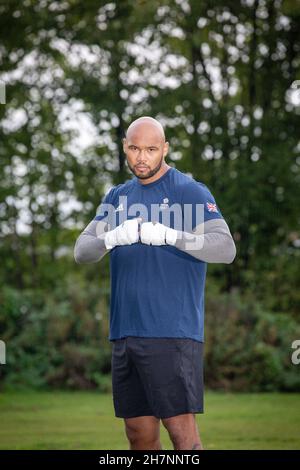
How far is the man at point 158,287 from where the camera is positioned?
4.37m

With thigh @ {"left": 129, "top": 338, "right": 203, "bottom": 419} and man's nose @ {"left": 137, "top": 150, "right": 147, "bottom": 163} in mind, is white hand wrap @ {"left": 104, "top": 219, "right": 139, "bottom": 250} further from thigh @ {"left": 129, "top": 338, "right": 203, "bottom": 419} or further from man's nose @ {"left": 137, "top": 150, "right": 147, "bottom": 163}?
thigh @ {"left": 129, "top": 338, "right": 203, "bottom": 419}

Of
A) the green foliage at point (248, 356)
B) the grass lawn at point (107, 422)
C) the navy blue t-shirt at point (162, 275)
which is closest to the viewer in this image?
the navy blue t-shirt at point (162, 275)

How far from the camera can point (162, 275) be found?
443 centimetres

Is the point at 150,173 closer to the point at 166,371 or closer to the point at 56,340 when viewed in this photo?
the point at 166,371

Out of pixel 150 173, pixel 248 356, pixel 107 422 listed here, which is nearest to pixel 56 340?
pixel 248 356

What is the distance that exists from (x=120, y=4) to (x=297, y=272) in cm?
632

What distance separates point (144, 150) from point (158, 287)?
70 cm

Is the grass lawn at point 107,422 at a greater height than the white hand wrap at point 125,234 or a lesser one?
lesser

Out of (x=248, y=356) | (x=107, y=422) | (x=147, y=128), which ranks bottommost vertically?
(x=107, y=422)

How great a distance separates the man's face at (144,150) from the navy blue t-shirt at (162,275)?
0.36ft

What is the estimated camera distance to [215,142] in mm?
17516

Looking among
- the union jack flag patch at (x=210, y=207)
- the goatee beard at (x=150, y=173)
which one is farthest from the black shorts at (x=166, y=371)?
the goatee beard at (x=150, y=173)

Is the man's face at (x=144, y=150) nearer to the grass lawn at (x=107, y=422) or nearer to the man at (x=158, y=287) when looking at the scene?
the man at (x=158, y=287)

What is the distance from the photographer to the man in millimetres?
4371
